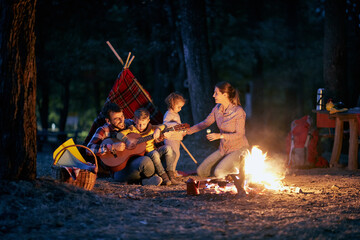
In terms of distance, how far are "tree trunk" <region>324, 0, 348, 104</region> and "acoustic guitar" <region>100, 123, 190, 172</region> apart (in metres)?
4.90

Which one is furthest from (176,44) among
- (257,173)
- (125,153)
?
(257,173)

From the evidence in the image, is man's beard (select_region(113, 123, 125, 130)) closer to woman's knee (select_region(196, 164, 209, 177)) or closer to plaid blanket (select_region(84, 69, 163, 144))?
plaid blanket (select_region(84, 69, 163, 144))

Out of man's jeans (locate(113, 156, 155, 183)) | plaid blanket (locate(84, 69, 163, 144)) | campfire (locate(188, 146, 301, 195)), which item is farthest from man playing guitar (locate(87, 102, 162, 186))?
plaid blanket (locate(84, 69, 163, 144))

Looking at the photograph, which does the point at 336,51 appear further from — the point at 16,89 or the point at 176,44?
the point at 16,89

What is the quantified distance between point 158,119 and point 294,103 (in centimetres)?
1392

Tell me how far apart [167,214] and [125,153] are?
6.17 feet

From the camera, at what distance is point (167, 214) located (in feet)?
14.3

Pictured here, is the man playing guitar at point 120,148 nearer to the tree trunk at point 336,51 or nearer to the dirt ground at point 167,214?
the dirt ground at point 167,214

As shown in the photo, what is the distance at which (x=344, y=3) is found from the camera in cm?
969

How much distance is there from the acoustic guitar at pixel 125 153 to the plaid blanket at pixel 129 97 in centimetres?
128

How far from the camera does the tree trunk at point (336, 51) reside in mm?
9562

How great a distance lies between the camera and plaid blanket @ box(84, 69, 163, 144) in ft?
23.9

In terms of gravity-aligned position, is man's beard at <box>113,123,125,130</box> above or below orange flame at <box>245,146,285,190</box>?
above

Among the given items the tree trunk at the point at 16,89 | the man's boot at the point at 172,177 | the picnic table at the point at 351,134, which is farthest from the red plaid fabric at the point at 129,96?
the picnic table at the point at 351,134
